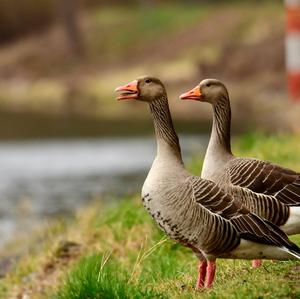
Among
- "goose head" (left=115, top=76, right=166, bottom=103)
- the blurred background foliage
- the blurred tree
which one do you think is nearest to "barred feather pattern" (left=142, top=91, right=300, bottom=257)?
"goose head" (left=115, top=76, right=166, bottom=103)

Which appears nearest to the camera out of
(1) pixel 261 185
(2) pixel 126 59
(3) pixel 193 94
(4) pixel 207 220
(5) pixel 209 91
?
(4) pixel 207 220

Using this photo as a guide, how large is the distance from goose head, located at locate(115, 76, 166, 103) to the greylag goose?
1.08ft

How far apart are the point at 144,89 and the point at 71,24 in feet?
123

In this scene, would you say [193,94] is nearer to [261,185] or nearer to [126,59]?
[261,185]

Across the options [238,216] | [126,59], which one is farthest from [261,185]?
[126,59]

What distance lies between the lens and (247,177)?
21.4ft

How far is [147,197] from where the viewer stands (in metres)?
Result: 5.90

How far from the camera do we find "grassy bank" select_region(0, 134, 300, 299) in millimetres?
5883

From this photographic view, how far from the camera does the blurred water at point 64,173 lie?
48.0 ft

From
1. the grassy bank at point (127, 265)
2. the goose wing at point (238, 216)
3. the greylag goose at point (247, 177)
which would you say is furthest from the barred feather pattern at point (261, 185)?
the goose wing at point (238, 216)

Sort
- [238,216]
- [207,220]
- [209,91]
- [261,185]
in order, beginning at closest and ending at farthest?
[207,220] → [238,216] → [261,185] → [209,91]

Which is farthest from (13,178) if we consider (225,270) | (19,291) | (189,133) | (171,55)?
(171,55)

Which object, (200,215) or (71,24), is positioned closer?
(200,215)

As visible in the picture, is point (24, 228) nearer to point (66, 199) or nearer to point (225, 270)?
point (66, 199)
